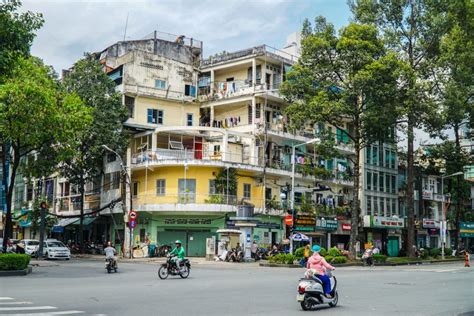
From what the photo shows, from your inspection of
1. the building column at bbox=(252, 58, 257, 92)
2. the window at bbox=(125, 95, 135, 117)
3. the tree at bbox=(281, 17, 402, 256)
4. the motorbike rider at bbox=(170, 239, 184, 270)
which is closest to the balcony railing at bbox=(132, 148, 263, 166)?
the window at bbox=(125, 95, 135, 117)

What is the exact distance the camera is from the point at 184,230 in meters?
44.9

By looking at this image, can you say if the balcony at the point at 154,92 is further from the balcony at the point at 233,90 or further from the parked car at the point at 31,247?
the parked car at the point at 31,247

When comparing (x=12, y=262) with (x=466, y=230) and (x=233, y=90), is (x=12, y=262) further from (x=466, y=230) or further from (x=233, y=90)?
(x=466, y=230)

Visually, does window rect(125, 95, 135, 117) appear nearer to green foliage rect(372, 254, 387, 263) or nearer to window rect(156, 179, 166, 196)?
window rect(156, 179, 166, 196)

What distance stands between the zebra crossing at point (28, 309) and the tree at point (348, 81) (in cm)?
2839

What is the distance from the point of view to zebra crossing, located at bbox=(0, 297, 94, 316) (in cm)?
1171

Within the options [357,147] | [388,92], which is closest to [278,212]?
[357,147]

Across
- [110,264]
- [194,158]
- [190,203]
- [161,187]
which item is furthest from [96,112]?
[110,264]

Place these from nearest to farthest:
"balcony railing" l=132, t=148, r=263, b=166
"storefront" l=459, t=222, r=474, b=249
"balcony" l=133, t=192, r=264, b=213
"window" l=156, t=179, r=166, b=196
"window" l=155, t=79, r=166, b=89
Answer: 1. "balcony" l=133, t=192, r=264, b=213
2. "balcony railing" l=132, t=148, r=263, b=166
3. "window" l=156, t=179, r=166, b=196
4. "window" l=155, t=79, r=166, b=89
5. "storefront" l=459, t=222, r=474, b=249

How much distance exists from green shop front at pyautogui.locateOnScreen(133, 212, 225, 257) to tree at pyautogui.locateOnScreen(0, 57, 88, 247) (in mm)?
14212

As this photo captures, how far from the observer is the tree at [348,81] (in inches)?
1508

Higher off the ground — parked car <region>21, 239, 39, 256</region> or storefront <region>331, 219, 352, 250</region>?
storefront <region>331, 219, 352, 250</region>

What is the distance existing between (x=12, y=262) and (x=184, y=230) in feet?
72.3

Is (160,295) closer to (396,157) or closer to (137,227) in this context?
(137,227)
